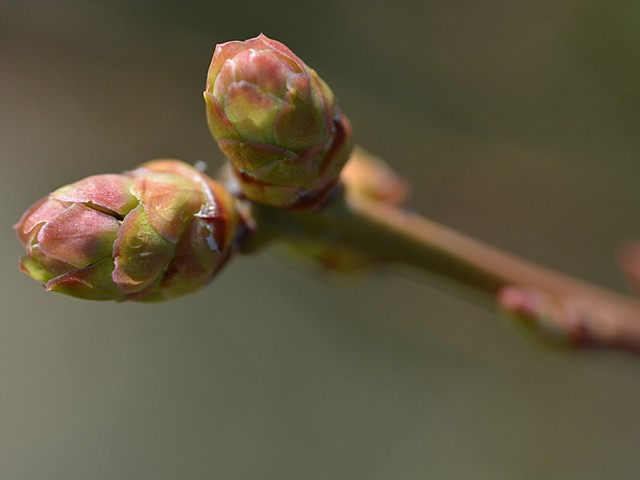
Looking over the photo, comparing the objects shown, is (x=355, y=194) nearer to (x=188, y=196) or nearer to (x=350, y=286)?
(x=188, y=196)

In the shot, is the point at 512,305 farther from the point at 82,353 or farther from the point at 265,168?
the point at 82,353

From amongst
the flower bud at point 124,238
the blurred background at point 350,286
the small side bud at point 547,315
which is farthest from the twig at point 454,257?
the blurred background at point 350,286

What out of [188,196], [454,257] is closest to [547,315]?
[454,257]

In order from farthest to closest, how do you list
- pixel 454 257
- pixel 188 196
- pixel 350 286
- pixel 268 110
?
pixel 350 286 → pixel 454 257 → pixel 188 196 → pixel 268 110

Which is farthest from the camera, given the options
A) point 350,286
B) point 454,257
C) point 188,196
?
point 350,286

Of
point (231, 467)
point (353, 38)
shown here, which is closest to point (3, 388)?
point (231, 467)

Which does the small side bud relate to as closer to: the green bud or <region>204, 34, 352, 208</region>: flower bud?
the green bud

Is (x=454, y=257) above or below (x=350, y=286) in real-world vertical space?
above
